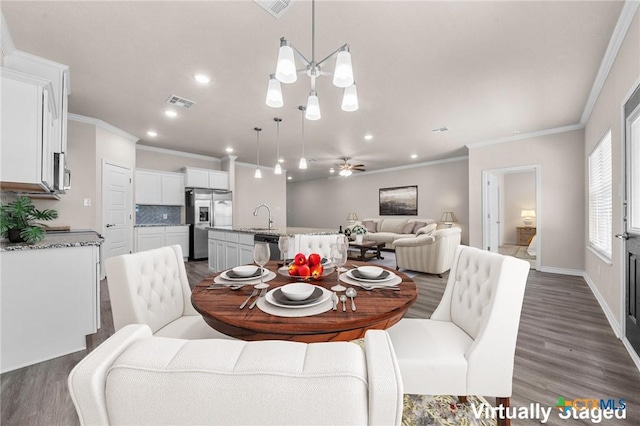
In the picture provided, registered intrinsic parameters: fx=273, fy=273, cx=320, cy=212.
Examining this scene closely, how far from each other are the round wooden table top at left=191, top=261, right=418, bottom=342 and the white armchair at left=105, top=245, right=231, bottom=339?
0.39 meters

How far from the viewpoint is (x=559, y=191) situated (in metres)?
4.66

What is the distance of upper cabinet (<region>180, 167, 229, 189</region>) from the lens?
6070 mm

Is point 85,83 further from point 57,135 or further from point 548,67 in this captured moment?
point 548,67

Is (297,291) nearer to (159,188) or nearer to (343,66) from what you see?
(343,66)

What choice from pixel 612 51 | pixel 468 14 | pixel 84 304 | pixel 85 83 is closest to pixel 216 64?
pixel 85 83

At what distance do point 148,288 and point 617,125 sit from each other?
→ 395cm

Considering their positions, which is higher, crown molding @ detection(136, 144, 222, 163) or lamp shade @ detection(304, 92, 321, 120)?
crown molding @ detection(136, 144, 222, 163)

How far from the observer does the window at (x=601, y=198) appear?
9.97ft

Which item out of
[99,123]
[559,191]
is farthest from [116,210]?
[559,191]

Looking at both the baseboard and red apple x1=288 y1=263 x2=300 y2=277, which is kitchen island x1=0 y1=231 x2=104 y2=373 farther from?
the baseboard

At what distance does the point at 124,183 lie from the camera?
4793 millimetres

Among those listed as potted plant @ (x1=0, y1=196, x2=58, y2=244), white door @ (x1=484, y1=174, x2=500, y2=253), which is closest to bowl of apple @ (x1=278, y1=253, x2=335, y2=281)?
potted plant @ (x1=0, y1=196, x2=58, y2=244)

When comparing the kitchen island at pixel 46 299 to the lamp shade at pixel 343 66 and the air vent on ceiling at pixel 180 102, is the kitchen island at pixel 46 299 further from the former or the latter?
the lamp shade at pixel 343 66

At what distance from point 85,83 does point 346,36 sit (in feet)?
9.61
